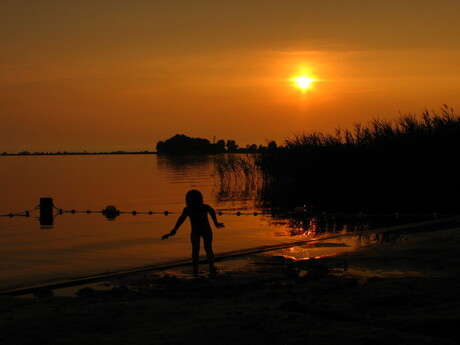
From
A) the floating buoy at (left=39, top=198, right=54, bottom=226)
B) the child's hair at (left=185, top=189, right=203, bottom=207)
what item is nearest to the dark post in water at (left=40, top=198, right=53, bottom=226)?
the floating buoy at (left=39, top=198, right=54, bottom=226)

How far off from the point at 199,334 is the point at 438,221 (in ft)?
49.4

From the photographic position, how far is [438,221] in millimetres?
19672

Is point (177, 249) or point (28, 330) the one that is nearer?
point (28, 330)

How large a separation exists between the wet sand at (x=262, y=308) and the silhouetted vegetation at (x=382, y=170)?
17264 millimetres

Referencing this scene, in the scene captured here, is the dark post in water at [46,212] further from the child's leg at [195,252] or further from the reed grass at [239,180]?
the reed grass at [239,180]

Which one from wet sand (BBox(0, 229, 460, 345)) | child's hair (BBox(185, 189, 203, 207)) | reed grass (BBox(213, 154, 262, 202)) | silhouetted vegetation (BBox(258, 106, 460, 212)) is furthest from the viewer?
reed grass (BBox(213, 154, 262, 202))

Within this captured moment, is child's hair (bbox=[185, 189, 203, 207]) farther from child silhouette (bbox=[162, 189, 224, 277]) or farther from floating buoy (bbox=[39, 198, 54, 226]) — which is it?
floating buoy (bbox=[39, 198, 54, 226])

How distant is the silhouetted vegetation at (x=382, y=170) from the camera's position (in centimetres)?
2995

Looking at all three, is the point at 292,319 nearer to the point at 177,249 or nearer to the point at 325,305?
the point at 325,305

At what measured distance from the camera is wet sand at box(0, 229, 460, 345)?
6691 mm

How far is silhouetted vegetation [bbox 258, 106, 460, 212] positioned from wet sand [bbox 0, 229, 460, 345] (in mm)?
17264

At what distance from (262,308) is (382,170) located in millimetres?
26653

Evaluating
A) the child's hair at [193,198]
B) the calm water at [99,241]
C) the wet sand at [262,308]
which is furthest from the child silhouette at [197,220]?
the calm water at [99,241]

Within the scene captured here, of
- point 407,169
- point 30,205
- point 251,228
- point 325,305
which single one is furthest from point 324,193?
point 325,305
